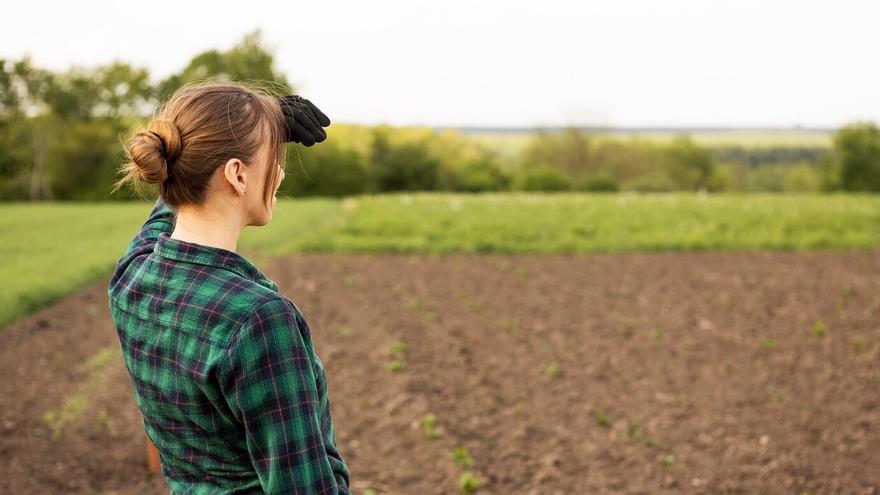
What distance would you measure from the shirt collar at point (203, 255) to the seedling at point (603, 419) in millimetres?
4569

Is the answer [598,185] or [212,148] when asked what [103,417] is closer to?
[212,148]

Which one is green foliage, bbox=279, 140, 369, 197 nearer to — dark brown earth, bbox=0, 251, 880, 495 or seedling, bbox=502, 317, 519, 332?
dark brown earth, bbox=0, 251, 880, 495

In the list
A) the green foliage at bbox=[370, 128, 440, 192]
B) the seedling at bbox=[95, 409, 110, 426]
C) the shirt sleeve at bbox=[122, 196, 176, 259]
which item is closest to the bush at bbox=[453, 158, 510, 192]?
the green foliage at bbox=[370, 128, 440, 192]

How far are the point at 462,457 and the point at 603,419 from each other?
1.22 meters

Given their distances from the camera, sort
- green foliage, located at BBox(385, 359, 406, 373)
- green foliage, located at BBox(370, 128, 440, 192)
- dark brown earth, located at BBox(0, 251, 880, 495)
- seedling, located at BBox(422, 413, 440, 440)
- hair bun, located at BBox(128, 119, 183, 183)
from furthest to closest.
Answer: green foliage, located at BBox(370, 128, 440, 192) < green foliage, located at BBox(385, 359, 406, 373) < seedling, located at BBox(422, 413, 440, 440) < dark brown earth, located at BBox(0, 251, 880, 495) < hair bun, located at BBox(128, 119, 183, 183)

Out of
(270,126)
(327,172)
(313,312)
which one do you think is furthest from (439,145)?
(270,126)

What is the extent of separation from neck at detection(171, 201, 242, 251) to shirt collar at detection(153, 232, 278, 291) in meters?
0.02

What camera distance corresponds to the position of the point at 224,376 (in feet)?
4.50

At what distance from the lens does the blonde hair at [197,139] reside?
1482 mm

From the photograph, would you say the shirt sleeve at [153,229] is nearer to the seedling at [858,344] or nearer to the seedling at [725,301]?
the seedling at [858,344]

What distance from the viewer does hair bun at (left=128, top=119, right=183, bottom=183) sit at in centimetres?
147

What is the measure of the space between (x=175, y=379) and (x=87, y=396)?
572cm

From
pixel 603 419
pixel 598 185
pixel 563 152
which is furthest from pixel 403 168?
pixel 603 419

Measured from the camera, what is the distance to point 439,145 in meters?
73.1
